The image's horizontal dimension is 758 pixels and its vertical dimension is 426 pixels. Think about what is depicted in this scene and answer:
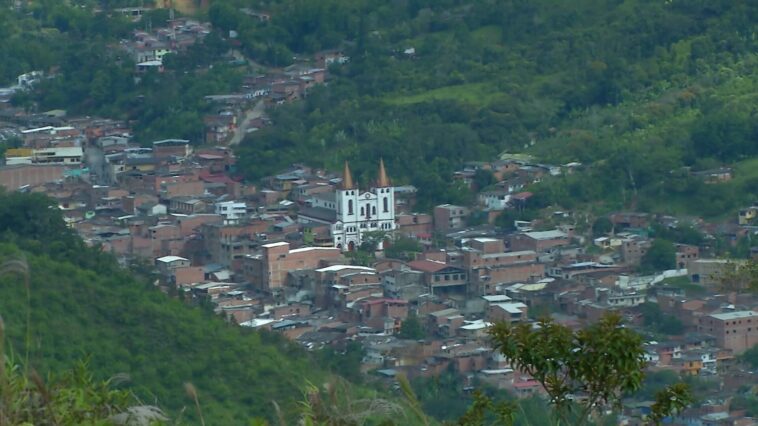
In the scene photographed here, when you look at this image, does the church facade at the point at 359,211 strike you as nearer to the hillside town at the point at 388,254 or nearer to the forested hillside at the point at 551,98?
the hillside town at the point at 388,254

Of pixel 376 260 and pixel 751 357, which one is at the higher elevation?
pixel 376 260

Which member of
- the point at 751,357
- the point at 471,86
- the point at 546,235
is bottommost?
the point at 751,357

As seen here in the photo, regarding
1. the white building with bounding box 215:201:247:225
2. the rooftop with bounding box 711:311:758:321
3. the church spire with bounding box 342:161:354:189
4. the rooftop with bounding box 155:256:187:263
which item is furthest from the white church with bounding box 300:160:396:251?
the rooftop with bounding box 711:311:758:321

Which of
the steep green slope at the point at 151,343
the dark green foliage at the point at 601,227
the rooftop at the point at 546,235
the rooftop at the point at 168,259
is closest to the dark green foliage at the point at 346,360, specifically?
the steep green slope at the point at 151,343

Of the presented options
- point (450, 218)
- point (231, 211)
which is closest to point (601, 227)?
point (450, 218)

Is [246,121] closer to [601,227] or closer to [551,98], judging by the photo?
[551,98]

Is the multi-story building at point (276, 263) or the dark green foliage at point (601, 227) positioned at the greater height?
the dark green foliage at point (601, 227)
